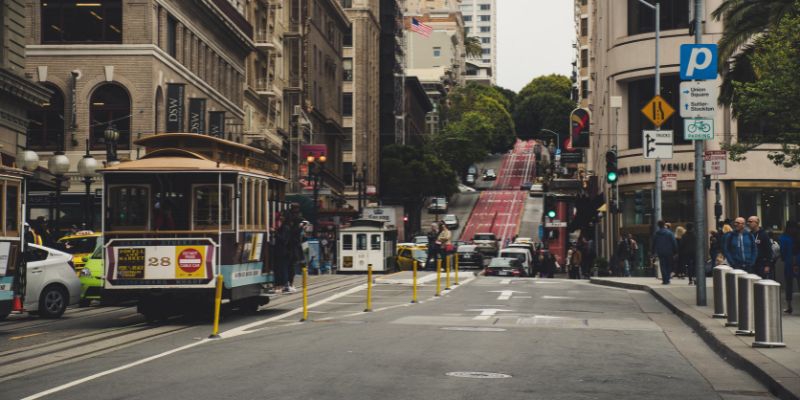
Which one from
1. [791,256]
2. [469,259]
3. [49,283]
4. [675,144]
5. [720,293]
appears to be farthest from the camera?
[469,259]

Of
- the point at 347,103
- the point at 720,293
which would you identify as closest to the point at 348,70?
the point at 347,103

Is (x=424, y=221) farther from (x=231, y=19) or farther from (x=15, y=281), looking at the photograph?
(x=15, y=281)

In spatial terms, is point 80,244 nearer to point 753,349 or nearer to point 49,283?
point 49,283

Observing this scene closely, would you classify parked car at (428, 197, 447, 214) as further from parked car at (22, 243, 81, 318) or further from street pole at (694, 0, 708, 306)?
parked car at (22, 243, 81, 318)

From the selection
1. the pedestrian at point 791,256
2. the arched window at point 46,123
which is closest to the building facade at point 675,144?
the arched window at point 46,123

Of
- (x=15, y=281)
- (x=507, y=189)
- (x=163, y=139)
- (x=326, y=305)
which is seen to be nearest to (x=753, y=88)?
(x=326, y=305)

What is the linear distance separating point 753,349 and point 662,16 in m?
39.9

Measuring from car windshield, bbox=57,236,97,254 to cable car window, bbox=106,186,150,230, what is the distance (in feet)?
29.2

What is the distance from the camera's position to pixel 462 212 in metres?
120

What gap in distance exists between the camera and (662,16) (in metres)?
53.3

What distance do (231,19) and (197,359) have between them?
160 feet

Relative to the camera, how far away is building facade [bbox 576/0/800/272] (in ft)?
169

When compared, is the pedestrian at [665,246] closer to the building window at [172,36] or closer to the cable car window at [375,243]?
the cable car window at [375,243]

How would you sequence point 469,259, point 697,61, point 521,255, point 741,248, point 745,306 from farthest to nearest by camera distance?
point 469,259 < point 521,255 < point 741,248 < point 697,61 < point 745,306
